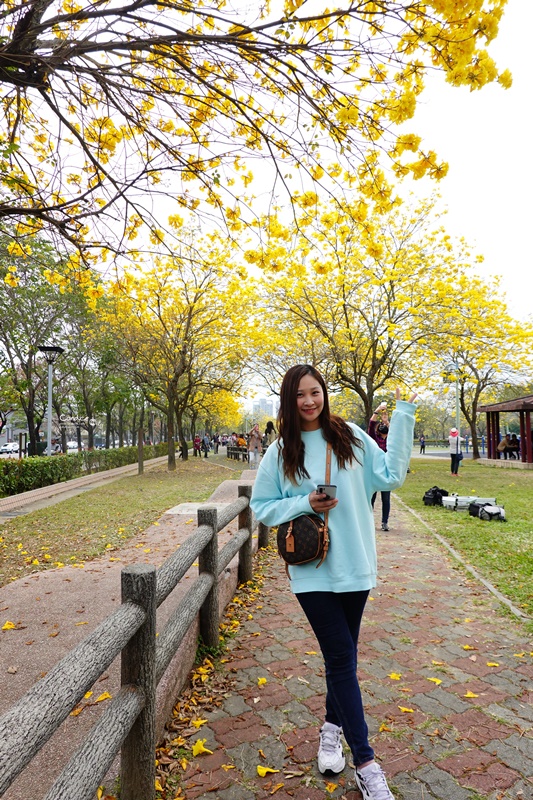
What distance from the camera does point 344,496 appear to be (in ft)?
6.92

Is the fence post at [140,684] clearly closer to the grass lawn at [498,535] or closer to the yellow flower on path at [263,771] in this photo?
the yellow flower on path at [263,771]

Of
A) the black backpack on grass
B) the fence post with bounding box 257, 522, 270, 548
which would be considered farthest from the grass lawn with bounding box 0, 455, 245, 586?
the black backpack on grass

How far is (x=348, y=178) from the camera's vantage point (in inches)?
Answer: 154

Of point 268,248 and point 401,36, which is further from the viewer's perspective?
point 268,248

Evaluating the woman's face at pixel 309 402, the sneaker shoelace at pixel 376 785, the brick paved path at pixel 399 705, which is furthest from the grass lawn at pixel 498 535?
the woman's face at pixel 309 402

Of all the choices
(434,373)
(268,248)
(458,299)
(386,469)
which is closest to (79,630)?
(386,469)

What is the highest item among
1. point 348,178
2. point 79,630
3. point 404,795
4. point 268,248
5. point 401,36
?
point 401,36

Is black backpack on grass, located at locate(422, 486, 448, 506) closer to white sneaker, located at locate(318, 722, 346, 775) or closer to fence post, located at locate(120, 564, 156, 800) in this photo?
white sneaker, located at locate(318, 722, 346, 775)

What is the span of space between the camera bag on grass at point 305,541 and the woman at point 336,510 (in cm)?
5

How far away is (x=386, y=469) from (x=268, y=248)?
277 cm

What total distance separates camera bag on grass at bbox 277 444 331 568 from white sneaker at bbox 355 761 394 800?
82 cm

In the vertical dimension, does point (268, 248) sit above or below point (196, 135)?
below

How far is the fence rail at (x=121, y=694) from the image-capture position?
1.27m

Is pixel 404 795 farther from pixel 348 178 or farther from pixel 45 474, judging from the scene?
pixel 45 474
